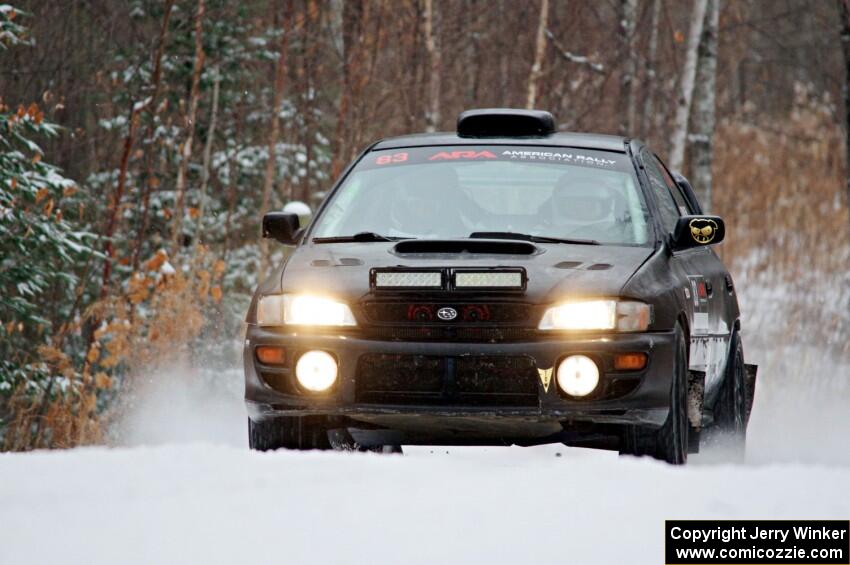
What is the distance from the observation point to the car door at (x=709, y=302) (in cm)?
709

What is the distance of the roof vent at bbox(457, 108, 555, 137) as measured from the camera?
25.8 feet

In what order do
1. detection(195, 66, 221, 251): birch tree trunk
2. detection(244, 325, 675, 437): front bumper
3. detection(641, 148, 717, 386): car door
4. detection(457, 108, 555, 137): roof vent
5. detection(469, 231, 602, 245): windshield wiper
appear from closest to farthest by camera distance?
detection(244, 325, 675, 437): front bumper
detection(469, 231, 602, 245): windshield wiper
detection(641, 148, 717, 386): car door
detection(457, 108, 555, 137): roof vent
detection(195, 66, 221, 251): birch tree trunk

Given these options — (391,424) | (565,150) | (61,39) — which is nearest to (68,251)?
(61,39)

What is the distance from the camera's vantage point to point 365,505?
517 cm

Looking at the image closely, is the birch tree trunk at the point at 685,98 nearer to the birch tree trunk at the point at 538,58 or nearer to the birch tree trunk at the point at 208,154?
the birch tree trunk at the point at 538,58

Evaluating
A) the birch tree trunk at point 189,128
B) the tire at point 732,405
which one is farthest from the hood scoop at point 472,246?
the birch tree trunk at point 189,128

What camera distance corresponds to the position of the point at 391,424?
618cm

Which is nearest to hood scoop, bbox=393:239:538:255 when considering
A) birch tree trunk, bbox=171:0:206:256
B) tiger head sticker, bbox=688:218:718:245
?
tiger head sticker, bbox=688:218:718:245

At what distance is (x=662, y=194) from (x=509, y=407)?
6.83ft

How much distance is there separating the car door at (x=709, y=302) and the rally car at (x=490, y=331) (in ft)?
0.11

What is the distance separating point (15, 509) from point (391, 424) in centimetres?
158

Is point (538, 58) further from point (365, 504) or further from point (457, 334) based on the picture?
point (365, 504)

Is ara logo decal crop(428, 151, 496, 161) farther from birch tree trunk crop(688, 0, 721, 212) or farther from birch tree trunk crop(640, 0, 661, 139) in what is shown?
birch tree trunk crop(640, 0, 661, 139)

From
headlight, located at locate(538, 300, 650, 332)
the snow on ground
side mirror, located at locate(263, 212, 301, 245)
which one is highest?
side mirror, located at locate(263, 212, 301, 245)
